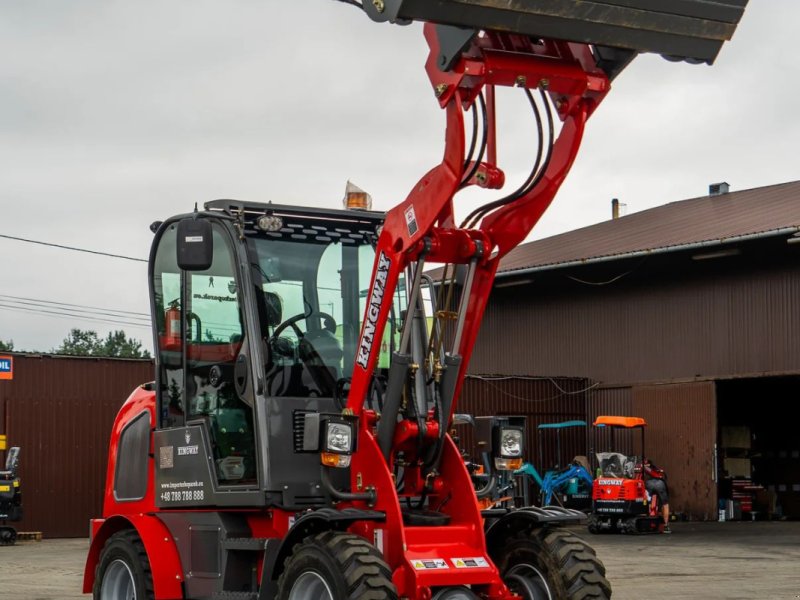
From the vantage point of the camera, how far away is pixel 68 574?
17312mm

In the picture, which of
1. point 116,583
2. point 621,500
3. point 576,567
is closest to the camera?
point 576,567

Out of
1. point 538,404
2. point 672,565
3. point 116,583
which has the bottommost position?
point 672,565

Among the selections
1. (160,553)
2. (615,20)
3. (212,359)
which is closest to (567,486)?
(160,553)

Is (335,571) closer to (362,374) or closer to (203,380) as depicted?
(362,374)

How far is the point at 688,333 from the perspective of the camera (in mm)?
30812

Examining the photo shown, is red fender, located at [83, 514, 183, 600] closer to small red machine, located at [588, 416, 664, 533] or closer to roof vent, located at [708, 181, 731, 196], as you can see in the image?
small red machine, located at [588, 416, 664, 533]

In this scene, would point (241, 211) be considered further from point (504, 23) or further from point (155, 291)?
point (504, 23)

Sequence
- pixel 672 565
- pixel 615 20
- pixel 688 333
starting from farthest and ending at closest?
pixel 688 333 → pixel 672 565 → pixel 615 20

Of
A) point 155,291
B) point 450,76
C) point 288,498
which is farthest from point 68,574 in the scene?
point 450,76

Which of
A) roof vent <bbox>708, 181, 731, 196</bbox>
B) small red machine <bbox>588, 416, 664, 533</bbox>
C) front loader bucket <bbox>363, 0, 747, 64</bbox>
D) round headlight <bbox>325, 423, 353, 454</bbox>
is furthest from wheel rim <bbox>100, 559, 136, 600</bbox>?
roof vent <bbox>708, 181, 731, 196</bbox>

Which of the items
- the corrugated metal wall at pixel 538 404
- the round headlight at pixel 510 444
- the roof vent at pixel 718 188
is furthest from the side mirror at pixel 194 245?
the roof vent at pixel 718 188

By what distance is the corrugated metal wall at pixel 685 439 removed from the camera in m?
29.8

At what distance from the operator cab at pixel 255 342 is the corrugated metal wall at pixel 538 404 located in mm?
21251

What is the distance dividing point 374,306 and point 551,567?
1.92m
